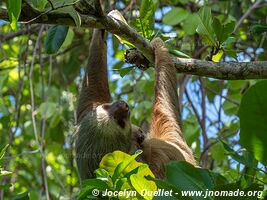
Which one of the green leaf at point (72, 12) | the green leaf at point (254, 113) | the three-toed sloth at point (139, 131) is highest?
the green leaf at point (72, 12)

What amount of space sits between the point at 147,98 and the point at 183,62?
313 cm

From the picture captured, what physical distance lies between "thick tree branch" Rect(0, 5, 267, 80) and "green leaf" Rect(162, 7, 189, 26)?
1.80 m

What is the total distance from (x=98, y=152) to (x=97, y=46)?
52.7 inches

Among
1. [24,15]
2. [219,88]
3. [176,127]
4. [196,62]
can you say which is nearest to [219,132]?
[219,88]

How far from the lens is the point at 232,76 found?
14.3 ft

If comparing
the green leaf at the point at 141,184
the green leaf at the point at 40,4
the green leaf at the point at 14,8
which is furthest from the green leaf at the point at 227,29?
the green leaf at the point at 14,8

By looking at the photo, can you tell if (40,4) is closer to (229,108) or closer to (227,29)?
(227,29)

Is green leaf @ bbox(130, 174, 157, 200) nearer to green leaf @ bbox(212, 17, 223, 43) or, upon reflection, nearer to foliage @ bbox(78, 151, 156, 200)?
foliage @ bbox(78, 151, 156, 200)

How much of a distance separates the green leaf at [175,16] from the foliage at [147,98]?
0.04 ft

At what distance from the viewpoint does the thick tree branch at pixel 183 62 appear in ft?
12.3

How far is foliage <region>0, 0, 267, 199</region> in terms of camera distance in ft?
8.84

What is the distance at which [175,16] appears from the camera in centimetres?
657

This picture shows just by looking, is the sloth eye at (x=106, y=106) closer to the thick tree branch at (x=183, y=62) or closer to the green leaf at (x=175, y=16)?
the thick tree branch at (x=183, y=62)

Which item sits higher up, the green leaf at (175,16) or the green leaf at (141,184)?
the green leaf at (175,16)
